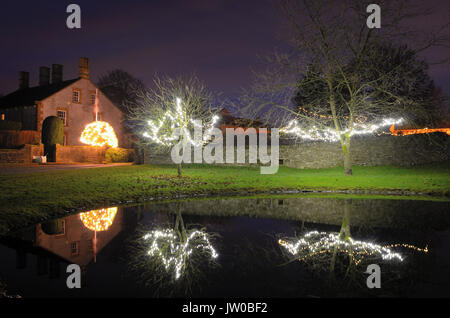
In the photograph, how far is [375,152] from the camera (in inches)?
933

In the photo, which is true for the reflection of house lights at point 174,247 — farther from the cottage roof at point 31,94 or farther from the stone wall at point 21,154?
the cottage roof at point 31,94

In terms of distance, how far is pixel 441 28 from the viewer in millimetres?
16688

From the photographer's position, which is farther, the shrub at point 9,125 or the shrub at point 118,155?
the shrub at point 118,155

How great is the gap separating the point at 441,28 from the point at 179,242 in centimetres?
1790

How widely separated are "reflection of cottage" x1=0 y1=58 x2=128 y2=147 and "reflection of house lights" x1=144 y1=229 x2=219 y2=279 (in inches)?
1138

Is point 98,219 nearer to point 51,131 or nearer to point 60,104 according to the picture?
point 51,131

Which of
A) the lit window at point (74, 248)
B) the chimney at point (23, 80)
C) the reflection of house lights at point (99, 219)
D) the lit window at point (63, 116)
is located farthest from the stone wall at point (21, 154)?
the lit window at point (74, 248)

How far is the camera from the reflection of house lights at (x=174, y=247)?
191 inches

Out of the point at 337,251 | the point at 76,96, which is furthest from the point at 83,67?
the point at 337,251

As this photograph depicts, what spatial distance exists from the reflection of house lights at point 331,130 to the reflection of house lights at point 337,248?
13205 mm

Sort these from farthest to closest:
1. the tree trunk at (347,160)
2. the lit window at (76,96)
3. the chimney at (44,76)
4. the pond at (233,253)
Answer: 1. the chimney at (44,76)
2. the lit window at (76,96)
3. the tree trunk at (347,160)
4. the pond at (233,253)

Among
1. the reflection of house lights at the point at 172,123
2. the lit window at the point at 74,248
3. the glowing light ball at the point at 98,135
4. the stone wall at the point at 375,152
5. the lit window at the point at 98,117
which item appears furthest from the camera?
the lit window at the point at 98,117

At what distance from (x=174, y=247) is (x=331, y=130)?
51.6 feet

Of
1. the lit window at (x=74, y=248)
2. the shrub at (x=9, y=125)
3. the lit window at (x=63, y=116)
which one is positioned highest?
the lit window at (x=63, y=116)
